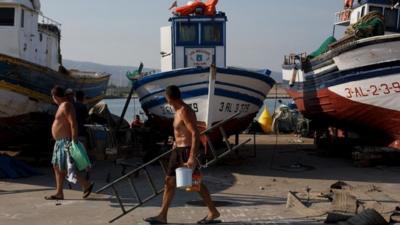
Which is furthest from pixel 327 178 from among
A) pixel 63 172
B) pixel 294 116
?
pixel 294 116

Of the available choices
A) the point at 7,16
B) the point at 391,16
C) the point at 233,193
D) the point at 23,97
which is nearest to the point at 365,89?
the point at 233,193

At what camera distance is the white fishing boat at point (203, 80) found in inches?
420

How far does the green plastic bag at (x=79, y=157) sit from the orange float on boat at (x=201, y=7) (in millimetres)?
6121

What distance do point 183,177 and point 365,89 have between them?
645 cm

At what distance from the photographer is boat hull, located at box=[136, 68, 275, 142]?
34.8ft

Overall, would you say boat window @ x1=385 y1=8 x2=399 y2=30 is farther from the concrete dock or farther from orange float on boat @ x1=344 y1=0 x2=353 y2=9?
the concrete dock

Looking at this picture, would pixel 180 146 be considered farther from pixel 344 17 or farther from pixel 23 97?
pixel 344 17

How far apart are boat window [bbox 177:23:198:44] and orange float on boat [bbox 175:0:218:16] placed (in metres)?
0.29

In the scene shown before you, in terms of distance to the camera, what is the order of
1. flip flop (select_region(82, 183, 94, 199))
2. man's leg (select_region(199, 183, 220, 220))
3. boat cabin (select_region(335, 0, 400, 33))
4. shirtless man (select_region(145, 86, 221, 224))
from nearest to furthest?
shirtless man (select_region(145, 86, 221, 224)) → man's leg (select_region(199, 183, 220, 220)) → flip flop (select_region(82, 183, 94, 199)) → boat cabin (select_region(335, 0, 400, 33))

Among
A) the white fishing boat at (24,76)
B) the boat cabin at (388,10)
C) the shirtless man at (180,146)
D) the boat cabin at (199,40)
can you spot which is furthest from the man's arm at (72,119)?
the boat cabin at (388,10)

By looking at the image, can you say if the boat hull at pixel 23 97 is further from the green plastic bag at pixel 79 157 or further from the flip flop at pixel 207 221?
the flip flop at pixel 207 221

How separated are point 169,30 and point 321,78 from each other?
3.85m

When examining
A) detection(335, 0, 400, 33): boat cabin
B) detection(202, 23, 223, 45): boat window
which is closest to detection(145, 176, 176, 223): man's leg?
detection(202, 23, 223, 45): boat window

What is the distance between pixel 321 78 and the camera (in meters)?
13.0
